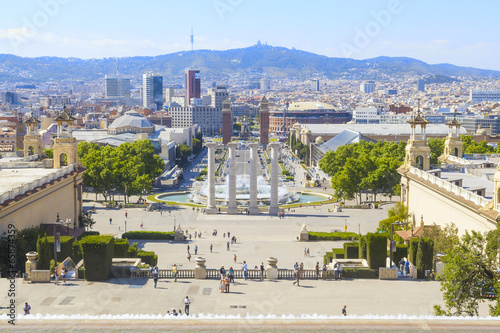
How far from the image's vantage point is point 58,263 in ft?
139

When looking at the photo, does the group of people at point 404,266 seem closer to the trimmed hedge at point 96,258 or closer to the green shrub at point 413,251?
the green shrub at point 413,251

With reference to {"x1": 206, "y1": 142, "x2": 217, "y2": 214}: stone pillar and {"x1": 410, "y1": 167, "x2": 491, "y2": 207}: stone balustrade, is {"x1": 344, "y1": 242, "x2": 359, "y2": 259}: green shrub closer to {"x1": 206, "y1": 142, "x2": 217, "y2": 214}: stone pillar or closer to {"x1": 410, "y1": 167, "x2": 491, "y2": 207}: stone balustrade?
{"x1": 410, "y1": 167, "x2": 491, "y2": 207}: stone balustrade

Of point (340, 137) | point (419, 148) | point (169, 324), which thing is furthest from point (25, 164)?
point (340, 137)

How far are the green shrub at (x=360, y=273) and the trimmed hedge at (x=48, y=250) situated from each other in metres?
17.7

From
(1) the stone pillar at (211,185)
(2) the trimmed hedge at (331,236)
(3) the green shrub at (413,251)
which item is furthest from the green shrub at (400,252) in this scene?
(1) the stone pillar at (211,185)

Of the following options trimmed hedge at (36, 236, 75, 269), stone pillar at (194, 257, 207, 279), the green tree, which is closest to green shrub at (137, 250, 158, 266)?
trimmed hedge at (36, 236, 75, 269)

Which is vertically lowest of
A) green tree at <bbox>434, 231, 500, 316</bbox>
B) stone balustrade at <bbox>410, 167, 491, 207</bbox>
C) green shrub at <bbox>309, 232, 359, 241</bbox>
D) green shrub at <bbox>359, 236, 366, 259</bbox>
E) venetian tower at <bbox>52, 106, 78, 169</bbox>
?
green shrub at <bbox>309, 232, 359, 241</bbox>

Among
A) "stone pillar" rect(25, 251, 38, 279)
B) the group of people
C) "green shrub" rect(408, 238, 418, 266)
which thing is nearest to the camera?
"stone pillar" rect(25, 251, 38, 279)

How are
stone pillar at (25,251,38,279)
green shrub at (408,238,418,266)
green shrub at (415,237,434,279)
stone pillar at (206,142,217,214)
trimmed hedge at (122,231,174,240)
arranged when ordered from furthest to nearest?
1. stone pillar at (206,142,217,214)
2. trimmed hedge at (122,231,174,240)
3. green shrub at (408,238,418,266)
4. green shrub at (415,237,434,279)
5. stone pillar at (25,251,38,279)

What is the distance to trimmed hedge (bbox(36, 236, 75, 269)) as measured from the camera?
39.6 metres

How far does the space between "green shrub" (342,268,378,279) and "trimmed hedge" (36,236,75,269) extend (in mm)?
17743

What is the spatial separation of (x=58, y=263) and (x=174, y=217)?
125 feet

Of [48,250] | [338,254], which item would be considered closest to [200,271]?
[48,250]

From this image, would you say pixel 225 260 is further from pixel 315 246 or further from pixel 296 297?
pixel 296 297
